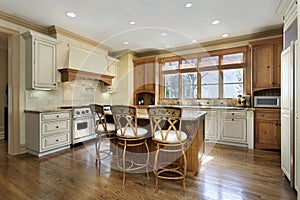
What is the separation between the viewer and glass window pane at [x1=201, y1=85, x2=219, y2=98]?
501 cm

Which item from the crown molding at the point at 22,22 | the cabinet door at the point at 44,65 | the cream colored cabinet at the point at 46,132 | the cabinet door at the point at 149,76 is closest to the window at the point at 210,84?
the cabinet door at the point at 149,76

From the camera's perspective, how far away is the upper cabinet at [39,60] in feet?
11.5

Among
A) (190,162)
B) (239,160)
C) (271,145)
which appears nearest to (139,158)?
(190,162)

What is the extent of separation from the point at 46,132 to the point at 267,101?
4867 mm

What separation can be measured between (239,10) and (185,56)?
2.39 meters

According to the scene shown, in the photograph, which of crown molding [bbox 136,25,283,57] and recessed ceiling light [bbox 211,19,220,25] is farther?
crown molding [bbox 136,25,283,57]

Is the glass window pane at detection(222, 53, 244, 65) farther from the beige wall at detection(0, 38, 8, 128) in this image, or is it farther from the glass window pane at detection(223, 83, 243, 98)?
the beige wall at detection(0, 38, 8, 128)

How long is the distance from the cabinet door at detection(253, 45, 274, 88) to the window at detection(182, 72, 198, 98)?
1.69 metres

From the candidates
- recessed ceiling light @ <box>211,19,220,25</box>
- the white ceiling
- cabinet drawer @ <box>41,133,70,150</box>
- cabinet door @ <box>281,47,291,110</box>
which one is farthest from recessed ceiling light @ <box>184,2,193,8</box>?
cabinet drawer @ <box>41,133,70,150</box>

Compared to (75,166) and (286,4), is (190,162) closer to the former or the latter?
(75,166)

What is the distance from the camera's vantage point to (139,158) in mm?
2947

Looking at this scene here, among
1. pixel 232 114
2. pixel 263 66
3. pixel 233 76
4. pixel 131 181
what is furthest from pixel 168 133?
pixel 233 76

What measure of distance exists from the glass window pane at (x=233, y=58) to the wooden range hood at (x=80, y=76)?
342 cm

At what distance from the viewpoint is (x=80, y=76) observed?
441 centimetres
